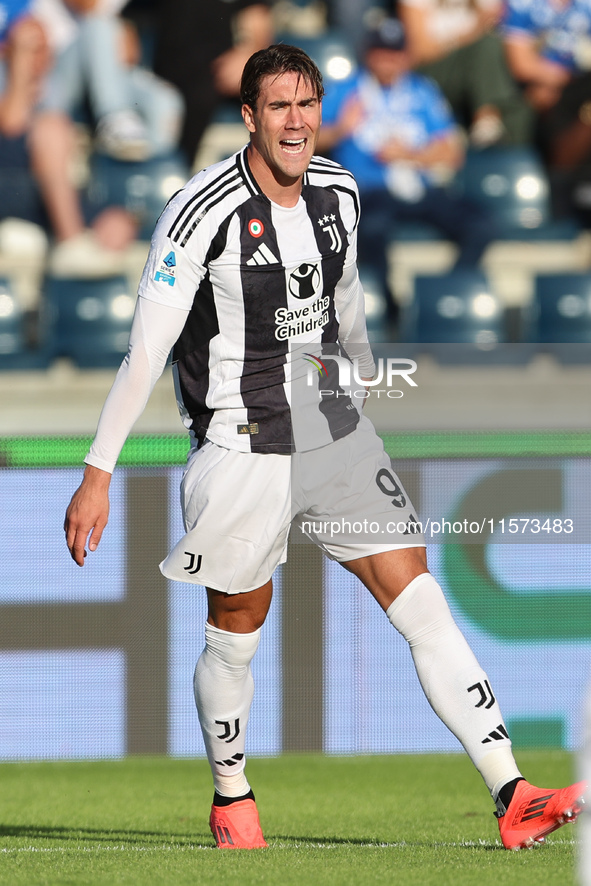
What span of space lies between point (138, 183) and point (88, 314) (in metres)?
1.12

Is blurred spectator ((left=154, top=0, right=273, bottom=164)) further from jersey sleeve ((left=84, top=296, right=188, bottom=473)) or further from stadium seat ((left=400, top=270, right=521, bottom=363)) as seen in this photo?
jersey sleeve ((left=84, top=296, right=188, bottom=473))

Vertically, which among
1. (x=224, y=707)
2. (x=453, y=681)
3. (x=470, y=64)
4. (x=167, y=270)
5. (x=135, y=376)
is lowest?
(x=224, y=707)

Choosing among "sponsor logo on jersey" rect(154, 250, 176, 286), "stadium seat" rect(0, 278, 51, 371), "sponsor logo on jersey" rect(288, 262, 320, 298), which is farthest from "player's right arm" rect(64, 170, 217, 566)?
"stadium seat" rect(0, 278, 51, 371)

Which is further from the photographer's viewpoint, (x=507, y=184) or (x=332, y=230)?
(x=507, y=184)

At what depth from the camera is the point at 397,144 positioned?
704cm

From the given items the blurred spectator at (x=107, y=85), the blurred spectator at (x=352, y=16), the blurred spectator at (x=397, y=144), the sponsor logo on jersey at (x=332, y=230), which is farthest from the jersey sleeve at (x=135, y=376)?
the blurred spectator at (x=352, y=16)

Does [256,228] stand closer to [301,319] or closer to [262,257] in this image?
[262,257]

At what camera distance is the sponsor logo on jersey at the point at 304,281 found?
2920mm

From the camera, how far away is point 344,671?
187 inches

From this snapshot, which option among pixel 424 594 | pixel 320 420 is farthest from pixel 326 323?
pixel 424 594

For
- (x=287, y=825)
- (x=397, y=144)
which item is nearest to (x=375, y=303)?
(x=397, y=144)

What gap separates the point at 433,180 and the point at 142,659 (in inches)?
142

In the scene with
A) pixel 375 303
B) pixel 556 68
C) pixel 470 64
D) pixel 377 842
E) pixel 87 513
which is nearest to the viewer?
pixel 87 513

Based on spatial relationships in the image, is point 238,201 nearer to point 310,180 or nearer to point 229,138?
point 310,180
